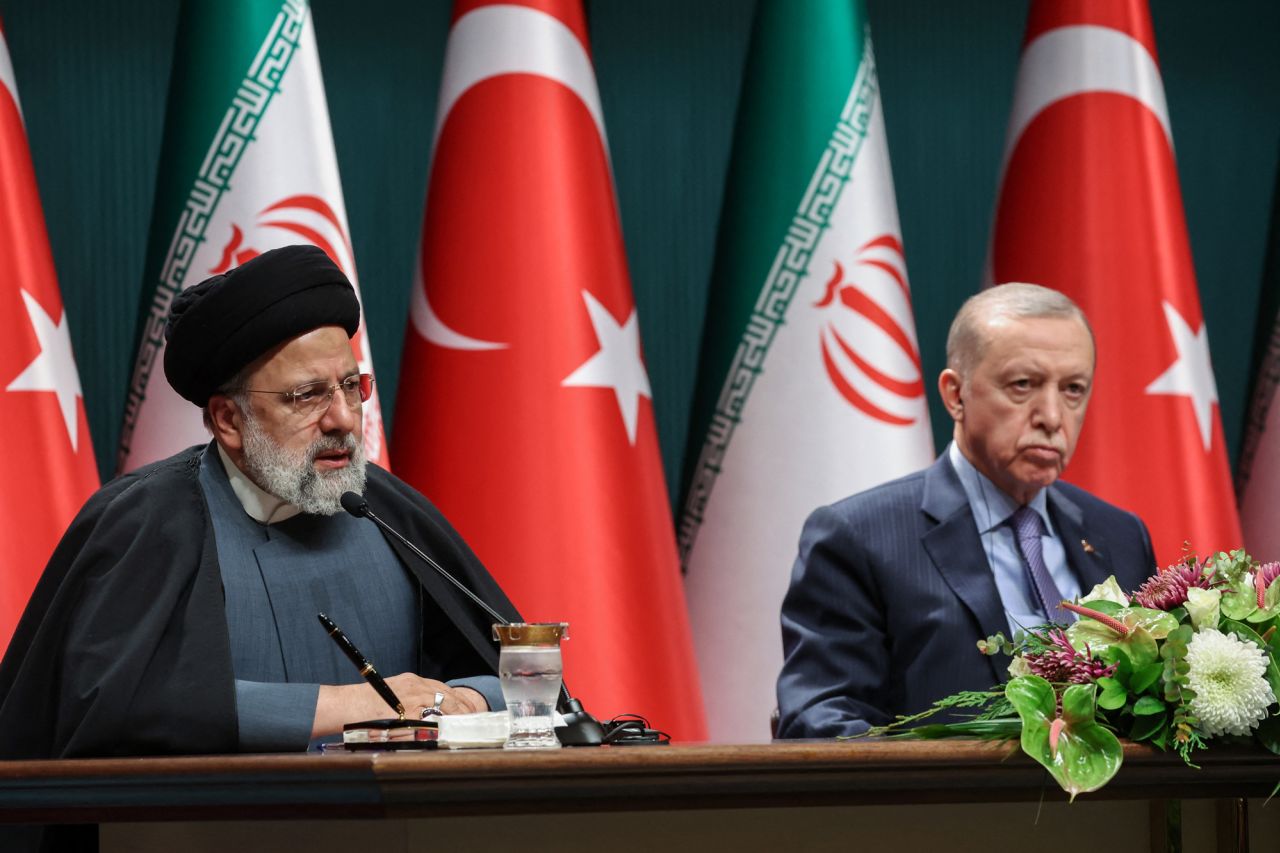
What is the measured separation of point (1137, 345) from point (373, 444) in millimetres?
Result: 1894

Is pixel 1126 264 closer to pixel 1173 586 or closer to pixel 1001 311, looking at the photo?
pixel 1001 311

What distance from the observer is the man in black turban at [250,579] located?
6.52 ft

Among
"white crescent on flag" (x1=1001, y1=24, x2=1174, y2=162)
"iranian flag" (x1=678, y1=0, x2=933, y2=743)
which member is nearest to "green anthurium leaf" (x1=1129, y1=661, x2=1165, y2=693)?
"iranian flag" (x1=678, y1=0, x2=933, y2=743)

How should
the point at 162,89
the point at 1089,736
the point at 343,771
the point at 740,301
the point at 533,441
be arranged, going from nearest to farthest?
1. the point at 343,771
2. the point at 1089,736
3. the point at 533,441
4. the point at 740,301
5. the point at 162,89

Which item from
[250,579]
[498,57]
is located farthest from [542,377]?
[250,579]

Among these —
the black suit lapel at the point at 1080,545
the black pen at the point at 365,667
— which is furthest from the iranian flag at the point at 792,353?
the black pen at the point at 365,667

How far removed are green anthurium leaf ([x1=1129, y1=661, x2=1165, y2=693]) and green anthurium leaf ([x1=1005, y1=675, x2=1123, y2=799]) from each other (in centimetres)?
5

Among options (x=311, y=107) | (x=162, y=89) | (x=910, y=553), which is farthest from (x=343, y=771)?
(x=162, y=89)

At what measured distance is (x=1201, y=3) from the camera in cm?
474

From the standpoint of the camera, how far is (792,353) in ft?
12.4

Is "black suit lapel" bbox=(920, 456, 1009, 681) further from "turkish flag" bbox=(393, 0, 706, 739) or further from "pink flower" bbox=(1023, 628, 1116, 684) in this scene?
"turkish flag" bbox=(393, 0, 706, 739)

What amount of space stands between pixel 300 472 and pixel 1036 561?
3.96ft

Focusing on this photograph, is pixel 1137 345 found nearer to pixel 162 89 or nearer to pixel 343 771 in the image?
pixel 162 89

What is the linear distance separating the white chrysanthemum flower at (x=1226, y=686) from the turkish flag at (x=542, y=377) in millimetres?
2012
